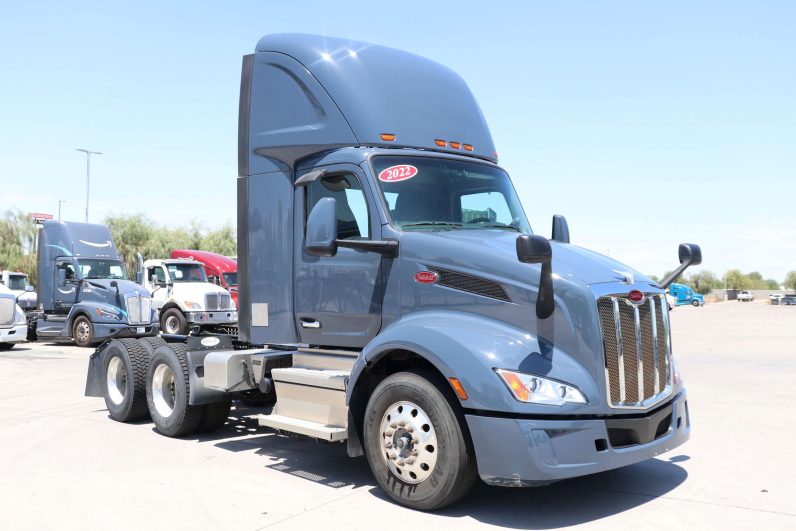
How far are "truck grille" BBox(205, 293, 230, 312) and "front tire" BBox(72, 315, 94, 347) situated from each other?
3317 millimetres

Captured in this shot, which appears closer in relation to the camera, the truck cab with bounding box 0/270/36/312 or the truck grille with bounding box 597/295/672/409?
the truck grille with bounding box 597/295/672/409

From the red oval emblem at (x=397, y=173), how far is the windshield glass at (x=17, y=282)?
78.9 ft

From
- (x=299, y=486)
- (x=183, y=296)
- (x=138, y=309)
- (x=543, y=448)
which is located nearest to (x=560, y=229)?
(x=543, y=448)

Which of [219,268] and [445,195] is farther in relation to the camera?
[219,268]

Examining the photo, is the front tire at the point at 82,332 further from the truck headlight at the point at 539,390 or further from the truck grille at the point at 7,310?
the truck headlight at the point at 539,390

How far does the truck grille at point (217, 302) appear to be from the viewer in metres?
21.9

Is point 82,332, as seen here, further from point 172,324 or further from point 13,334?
point 172,324

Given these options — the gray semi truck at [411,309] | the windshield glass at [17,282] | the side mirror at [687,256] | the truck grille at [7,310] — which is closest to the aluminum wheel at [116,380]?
the gray semi truck at [411,309]

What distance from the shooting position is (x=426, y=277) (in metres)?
5.79

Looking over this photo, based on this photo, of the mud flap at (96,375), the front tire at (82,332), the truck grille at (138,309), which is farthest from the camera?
the front tire at (82,332)

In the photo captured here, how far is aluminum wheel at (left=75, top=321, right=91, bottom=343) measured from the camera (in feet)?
65.2

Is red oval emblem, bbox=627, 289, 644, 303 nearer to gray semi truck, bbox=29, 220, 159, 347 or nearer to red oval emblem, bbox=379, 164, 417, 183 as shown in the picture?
red oval emblem, bbox=379, 164, 417, 183

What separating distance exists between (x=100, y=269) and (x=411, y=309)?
17.4 meters

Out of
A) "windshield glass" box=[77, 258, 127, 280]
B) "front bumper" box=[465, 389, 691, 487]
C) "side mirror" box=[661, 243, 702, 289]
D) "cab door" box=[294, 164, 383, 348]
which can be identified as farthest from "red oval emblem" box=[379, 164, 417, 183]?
"windshield glass" box=[77, 258, 127, 280]
